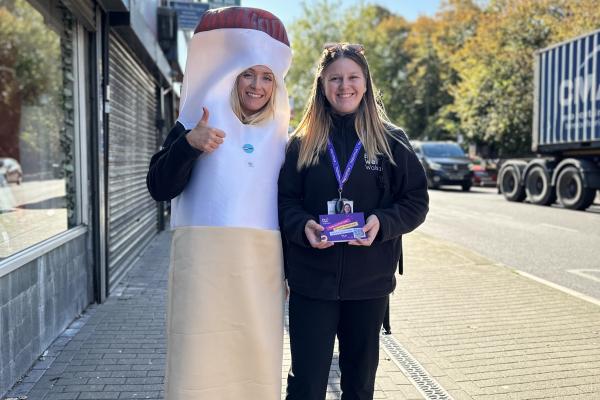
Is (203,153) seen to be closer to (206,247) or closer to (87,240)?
(206,247)

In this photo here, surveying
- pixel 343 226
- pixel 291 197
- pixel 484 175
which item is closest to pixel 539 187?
pixel 484 175

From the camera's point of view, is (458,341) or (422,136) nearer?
(458,341)

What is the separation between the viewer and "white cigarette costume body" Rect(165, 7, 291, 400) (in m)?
2.30

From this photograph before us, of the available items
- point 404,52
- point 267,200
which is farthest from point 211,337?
point 404,52

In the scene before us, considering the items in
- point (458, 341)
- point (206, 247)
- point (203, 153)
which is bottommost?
point (458, 341)

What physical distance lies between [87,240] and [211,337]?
133 inches

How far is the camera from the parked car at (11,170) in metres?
5.26

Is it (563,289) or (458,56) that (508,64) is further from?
(563,289)

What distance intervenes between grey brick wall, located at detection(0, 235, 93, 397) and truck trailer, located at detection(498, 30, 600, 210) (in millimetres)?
12332

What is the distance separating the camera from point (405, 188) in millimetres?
2494

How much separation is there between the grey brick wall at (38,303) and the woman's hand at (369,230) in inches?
88.0

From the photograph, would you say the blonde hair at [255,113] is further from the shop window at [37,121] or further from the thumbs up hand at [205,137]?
the shop window at [37,121]

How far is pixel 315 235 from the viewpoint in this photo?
7.45ft

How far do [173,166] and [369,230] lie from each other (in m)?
0.82
